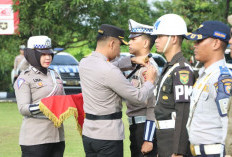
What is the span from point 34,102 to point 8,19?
15899 millimetres

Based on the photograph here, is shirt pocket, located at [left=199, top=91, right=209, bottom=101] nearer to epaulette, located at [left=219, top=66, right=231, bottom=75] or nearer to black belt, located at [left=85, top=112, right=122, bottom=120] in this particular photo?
epaulette, located at [left=219, top=66, right=231, bottom=75]

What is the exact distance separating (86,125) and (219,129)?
167cm

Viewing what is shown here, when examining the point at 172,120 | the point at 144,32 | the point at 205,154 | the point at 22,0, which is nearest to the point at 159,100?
the point at 172,120

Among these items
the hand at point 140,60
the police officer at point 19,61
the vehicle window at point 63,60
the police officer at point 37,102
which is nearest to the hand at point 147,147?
the hand at point 140,60

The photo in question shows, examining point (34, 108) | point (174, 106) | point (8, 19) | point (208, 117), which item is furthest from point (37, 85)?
point (8, 19)

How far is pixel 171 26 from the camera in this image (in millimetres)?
5199

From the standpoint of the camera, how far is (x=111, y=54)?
5.58 metres

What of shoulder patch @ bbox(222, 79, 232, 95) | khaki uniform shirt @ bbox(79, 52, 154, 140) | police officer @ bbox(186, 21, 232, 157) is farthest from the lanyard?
khaki uniform shirt @ bbox(79, 52, 154, 140)

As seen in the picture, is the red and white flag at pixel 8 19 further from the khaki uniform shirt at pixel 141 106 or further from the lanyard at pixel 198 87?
the lanyard at pixel 198 87

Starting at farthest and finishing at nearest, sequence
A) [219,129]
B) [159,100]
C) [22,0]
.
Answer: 1. [22,0]
2. [159,100]
3. [219,129]

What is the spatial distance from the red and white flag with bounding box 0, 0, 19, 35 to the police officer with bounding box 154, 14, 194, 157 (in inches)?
644

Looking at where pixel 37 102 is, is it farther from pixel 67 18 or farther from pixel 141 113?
pixel 67 18

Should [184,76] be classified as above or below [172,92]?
above

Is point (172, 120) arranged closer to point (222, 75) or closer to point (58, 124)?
point (222, 75)
